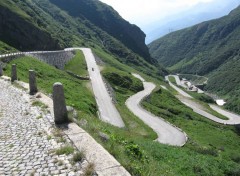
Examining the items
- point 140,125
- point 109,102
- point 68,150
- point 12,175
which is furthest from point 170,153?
point 109,102

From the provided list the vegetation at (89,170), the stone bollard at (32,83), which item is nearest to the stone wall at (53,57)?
the stone bollard at (32,83)

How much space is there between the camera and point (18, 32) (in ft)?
352

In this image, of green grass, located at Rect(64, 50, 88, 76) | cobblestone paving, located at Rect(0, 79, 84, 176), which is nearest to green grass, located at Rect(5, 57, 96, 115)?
cobblestone paving, located at Rect(0, 79, 84, 176)

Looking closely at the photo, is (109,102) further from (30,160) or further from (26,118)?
(30,160)

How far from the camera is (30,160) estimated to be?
14.6 m

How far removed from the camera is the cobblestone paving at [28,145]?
44.8ft

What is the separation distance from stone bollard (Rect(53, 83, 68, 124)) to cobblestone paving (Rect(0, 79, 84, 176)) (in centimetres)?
77

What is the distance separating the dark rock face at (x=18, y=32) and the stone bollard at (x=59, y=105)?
88.7 meters

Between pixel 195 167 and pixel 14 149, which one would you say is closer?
pixel 14 149

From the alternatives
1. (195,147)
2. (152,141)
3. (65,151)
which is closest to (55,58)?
(195,147)

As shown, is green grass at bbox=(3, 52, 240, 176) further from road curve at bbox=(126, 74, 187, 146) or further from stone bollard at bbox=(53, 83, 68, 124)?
road curve at bbox=(126, 74, 187, 146)

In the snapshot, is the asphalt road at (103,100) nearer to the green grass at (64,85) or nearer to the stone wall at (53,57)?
the green grass at (64,85)

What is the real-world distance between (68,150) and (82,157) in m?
1.04

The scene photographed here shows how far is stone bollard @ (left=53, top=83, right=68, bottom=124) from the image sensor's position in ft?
63.2
